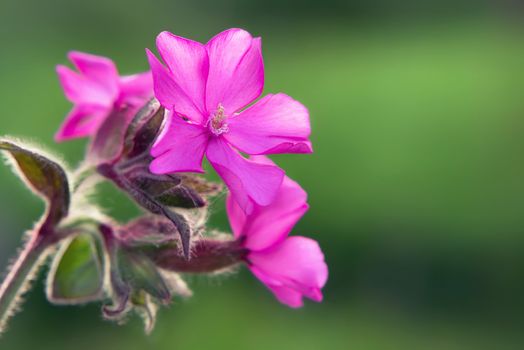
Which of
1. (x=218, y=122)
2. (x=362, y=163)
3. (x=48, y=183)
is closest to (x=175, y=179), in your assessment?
(x=218, y=122)

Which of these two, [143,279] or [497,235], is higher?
[143,279]

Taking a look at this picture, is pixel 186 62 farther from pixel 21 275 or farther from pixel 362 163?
pixel 362 163

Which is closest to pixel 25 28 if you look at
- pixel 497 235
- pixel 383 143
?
pixel 383 143

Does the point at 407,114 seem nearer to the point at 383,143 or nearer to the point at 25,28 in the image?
the point at 383,143

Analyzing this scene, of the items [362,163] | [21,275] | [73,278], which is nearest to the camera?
[21,275]

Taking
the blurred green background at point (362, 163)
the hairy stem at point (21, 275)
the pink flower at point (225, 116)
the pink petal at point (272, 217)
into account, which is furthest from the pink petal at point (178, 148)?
the blurred green background at point (362, 163)

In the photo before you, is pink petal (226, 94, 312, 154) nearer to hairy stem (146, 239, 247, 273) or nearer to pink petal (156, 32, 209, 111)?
Answer: pink petal (156, 32, 209, 111)

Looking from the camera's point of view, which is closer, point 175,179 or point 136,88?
point 175,179
